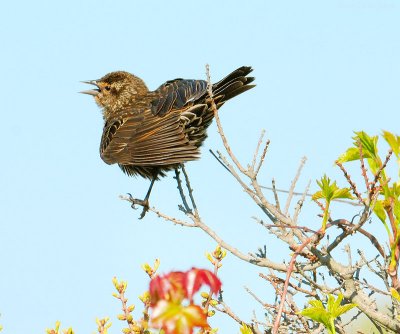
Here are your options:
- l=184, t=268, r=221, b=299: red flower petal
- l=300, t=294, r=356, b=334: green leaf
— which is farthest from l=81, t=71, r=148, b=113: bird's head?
l=184, t=268, r=221, b=299: red flower petal

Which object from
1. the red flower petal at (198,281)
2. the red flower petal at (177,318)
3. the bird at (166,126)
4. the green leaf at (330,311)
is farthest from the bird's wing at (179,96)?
the red flower petal at (177,318)

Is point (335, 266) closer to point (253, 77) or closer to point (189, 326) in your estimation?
point (189, 326)

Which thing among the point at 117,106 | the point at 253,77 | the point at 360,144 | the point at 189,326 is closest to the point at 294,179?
the point at 360,144

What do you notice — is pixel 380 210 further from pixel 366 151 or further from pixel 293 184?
pixel 293 184

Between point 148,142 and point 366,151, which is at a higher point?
point 148,142

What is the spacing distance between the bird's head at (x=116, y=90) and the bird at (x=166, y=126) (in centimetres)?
101

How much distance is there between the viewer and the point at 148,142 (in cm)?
726

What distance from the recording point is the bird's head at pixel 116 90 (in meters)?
9.67

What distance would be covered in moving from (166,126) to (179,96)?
0.51 metres

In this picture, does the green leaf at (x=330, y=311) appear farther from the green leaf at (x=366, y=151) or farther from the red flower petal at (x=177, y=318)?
the red flower petal at (x=177, y=318)

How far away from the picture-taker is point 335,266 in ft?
11.0

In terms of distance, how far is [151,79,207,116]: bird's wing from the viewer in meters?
7.49

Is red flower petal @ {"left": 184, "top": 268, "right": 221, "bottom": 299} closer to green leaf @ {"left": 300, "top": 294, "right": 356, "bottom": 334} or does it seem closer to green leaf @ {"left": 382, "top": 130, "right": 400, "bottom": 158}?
green leaf @ {"left": 300, "top": 294, "right": 356, "bottom": 334}

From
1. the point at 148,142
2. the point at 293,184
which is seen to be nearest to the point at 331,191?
the point at 293,184
